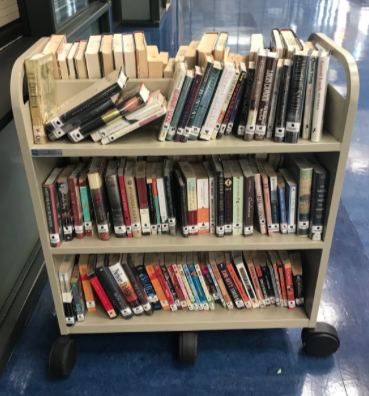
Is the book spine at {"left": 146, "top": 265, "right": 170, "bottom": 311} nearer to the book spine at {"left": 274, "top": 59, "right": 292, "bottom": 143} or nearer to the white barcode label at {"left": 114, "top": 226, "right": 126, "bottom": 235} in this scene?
the white barcode label at {"left": 114, "top": 226, "right": 126, "bottom": 235}

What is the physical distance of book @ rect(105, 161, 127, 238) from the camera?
147cm

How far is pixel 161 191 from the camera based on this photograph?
1.52 m

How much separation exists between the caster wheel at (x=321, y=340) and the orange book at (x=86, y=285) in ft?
3.17

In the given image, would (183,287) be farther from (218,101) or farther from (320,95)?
(320,95)

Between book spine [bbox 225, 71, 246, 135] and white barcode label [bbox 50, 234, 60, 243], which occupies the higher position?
book spine [bbox 225, 71, 246, 135]

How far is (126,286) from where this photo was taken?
66.2 inches

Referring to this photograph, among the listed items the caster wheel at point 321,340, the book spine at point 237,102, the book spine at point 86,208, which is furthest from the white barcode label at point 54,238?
the caster wheel at point 321,340

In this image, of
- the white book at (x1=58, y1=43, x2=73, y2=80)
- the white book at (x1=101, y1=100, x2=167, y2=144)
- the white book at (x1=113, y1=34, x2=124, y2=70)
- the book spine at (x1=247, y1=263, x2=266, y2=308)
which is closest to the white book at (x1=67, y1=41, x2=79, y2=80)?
the white book at (x1=58, y1=43, x2=73, y2=80)

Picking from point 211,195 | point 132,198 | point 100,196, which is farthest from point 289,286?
point 100,196

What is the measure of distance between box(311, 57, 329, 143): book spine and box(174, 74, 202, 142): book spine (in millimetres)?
389

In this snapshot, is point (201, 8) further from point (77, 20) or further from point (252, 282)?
point (252, 282)

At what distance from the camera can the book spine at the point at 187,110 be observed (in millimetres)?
1318

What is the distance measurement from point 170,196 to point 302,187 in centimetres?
50

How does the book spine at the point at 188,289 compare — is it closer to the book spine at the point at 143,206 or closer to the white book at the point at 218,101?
the book spine at the point at 143,206
